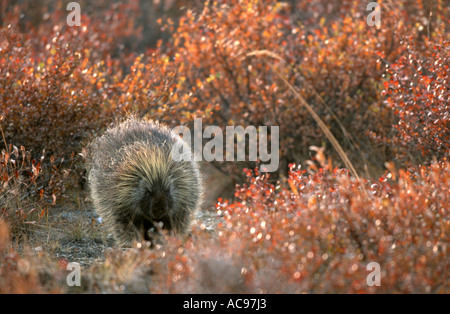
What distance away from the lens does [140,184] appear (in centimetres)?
528

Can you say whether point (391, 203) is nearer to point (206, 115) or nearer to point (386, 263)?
point (386, 263)

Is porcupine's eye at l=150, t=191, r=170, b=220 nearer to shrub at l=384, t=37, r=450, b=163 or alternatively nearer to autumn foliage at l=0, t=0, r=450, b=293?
autumn foliage at l=0, t=0, r=450, b=293

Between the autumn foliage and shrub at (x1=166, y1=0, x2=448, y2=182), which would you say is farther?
shrub at (x1=166, y1=0, x2=448, y2=182)

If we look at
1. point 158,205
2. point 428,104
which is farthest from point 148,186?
point 428,104

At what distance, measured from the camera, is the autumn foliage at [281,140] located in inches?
151

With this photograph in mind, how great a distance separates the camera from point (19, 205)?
18.9 feet

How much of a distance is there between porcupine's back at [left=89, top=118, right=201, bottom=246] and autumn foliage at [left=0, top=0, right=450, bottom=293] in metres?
0.39

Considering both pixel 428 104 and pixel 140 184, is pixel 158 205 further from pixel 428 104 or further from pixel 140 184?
pixel 428 104

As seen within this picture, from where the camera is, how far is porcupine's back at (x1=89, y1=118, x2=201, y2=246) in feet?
17.3

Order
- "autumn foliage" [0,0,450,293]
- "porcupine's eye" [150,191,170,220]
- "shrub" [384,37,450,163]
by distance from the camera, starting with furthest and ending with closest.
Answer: "shrub" [384,37,450,163] → "porcupine's eye" [150,191,170,220] → "autumn foliage" [0,0,450,293]

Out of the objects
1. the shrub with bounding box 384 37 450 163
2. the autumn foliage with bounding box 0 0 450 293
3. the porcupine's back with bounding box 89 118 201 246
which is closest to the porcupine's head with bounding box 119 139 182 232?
the porcupine's back with bounding box 89 118 201 246

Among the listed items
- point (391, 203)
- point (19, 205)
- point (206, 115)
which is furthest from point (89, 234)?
point (391, 203)

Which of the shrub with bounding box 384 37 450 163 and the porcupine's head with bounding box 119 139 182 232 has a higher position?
the shrub with bounding box 384 37 450 163

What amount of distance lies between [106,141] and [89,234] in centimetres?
110
